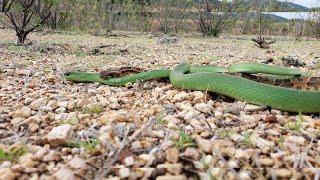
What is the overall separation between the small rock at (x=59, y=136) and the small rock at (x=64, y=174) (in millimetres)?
283

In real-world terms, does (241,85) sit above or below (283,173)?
above

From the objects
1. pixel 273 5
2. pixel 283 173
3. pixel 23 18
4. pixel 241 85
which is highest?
pixel 273 5

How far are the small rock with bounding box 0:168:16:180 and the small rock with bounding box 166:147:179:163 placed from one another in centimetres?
58

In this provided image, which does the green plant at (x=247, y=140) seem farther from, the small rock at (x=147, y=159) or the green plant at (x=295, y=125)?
the small rock at (x=147, y=159)

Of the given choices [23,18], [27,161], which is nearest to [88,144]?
[27,161]

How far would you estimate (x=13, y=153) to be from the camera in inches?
74.8

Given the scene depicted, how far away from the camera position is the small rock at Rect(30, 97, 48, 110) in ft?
8.95

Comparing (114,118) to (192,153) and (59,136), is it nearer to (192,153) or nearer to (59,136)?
(59,136)

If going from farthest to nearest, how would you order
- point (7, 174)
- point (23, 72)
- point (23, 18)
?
point (23, 18), point (23, 72), point (7, 174)

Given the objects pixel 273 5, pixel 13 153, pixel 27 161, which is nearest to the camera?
pixel 27 161

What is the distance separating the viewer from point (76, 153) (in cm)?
189

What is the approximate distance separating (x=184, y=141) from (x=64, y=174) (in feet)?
1.77

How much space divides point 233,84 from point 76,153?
131cm

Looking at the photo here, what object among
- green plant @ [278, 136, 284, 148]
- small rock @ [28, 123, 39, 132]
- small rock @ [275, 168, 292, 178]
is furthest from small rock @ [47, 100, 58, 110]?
small rock @ [275, 168, 292, 178]
